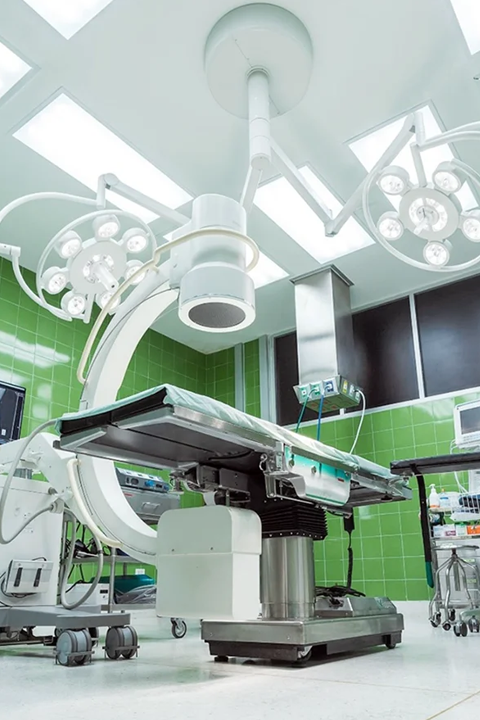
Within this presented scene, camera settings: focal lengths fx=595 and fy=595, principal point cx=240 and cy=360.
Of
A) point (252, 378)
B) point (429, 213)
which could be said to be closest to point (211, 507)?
point (429, 213)

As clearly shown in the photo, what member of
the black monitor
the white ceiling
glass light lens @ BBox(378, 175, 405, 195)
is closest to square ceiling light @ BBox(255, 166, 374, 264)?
the white ceiling

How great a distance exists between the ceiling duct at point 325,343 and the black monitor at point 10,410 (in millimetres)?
2627

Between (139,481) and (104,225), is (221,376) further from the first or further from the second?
(104,225)

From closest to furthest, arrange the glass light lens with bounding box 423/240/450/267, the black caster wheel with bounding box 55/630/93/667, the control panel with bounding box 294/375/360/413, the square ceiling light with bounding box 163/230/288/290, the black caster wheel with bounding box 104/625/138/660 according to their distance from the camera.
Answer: the black caster wheel with bounding box 55/630/93/667, the black caster wheel with bounding box 104/625/138/660, the glass light lens with bounding box 423/240/450/267, the control panel with bounding box 294/375/360/413, the square ceiling light with bounding box 163/230/288/290

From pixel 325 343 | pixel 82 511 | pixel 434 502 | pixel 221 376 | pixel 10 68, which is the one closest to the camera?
pixel 82 511

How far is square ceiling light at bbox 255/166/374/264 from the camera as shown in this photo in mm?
4641

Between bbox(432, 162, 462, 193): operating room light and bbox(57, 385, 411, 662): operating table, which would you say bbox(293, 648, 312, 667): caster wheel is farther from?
bbox(432, 162, 462, 193): operating room light

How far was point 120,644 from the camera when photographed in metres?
2.28

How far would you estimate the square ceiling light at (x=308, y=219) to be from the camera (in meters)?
4.64

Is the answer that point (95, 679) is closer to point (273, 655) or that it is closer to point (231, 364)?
point (273, 655)

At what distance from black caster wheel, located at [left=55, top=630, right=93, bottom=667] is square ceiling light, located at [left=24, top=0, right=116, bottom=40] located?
309 cm

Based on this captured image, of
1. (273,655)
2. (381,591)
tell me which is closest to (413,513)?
(381,591)

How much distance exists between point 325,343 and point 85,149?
8.65ft

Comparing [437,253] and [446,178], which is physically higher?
[446,178]
